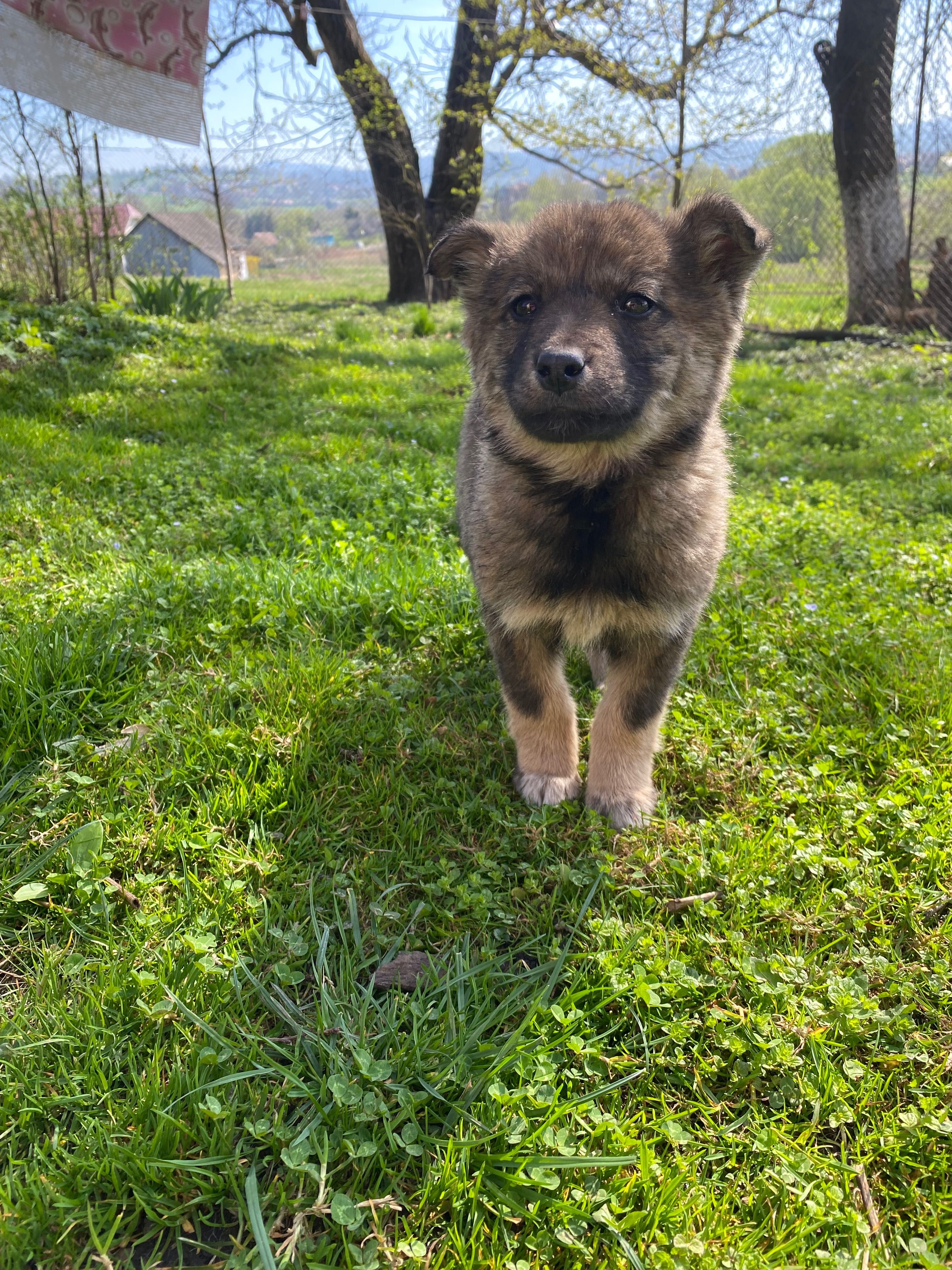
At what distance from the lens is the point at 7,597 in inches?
125

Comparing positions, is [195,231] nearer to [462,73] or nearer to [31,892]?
[462,73]

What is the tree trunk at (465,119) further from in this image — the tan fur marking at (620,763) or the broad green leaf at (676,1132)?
the broad green leaf at (676,1132)

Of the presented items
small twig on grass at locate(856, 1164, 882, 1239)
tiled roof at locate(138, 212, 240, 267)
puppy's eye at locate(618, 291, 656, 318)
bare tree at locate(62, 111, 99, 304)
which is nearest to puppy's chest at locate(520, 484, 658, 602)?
puppy's eye at locate(618, 291, 656, 318)

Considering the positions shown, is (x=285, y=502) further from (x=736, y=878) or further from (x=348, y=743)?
(x=736, y=878)

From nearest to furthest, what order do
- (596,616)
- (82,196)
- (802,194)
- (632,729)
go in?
(596,616) < (632,729) < (82,196) < (802,194)

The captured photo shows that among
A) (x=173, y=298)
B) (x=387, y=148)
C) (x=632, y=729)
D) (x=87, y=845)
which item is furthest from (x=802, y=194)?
(x=87, y=845)

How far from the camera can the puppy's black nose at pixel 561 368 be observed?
2.06m

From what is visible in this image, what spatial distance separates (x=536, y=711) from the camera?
2.62 meters

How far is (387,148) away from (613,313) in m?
14.3

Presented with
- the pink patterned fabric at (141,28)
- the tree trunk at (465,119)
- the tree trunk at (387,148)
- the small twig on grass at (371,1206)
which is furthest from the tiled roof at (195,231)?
the small twig on grass at (371,1206)

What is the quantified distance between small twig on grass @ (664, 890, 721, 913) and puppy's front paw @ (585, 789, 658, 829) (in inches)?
13.0

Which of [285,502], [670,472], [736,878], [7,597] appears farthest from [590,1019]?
[285,502]

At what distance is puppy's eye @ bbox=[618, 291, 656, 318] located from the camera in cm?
235

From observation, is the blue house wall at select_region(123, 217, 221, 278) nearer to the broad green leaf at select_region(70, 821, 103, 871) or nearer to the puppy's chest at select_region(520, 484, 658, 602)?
the puppy's chest at select_region(520, 484, 658, 602)
